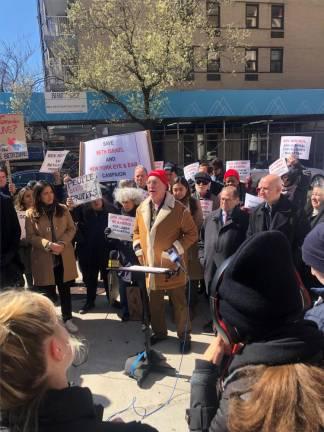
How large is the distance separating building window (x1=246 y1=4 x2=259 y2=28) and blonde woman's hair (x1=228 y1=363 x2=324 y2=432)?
29685mm

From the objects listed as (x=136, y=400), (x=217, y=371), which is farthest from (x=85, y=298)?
(x=217, y=371)

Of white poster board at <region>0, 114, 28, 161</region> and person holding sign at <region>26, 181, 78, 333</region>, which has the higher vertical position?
white poster board at <region>0, 114, 28, 161</region>

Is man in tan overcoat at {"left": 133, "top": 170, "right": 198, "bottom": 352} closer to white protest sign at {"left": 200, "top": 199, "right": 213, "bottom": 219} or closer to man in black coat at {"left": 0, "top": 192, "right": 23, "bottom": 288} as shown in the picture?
white protest sign at {"left": 200, "top": 199, "right": 213, "bottom": 219}

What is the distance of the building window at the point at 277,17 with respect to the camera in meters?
27.1

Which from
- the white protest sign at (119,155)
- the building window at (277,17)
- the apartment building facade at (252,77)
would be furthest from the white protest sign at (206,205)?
the building window at (277,17)

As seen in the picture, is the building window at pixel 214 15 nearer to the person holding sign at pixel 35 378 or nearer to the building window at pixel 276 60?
the building window at pixel 276 60

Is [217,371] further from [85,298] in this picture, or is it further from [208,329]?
[85,298]

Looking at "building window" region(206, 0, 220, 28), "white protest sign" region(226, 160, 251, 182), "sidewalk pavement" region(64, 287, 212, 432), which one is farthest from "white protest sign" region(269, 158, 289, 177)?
"building window" region(206, 0, 220, 28)

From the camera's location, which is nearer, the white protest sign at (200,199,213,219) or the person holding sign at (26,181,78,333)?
the person holding sign at (26,181,78,333)

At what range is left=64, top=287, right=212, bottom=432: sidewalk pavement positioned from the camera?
3.07 meters

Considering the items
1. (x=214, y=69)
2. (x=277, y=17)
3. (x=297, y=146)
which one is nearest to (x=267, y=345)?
(x=297, y=146)

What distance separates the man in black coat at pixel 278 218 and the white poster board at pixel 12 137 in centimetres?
394

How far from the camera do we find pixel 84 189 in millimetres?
4789

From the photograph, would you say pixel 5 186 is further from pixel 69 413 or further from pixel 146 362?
pixel 69 413
